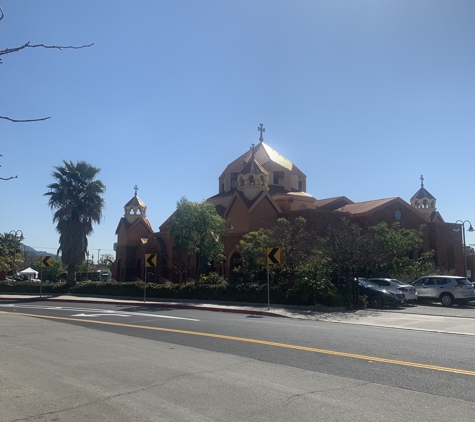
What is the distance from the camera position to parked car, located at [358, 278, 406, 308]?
71.3ft

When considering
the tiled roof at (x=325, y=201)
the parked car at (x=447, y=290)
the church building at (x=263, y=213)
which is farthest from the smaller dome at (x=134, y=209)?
the parked car at (x=447, y=290)

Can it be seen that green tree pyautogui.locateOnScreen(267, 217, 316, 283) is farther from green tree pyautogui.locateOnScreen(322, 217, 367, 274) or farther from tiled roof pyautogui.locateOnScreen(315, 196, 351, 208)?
tiled roof pyautogui.locateOnScreen(315, 196, 351, 208)

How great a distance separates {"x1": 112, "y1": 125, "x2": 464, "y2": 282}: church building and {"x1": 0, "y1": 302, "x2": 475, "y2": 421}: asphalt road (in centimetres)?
1926

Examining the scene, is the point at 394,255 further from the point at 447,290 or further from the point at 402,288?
the point at 402,288

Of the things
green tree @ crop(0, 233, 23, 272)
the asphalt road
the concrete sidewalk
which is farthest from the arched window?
green tree @ crop(0, 233, 23, 272)

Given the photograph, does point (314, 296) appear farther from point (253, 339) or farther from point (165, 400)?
point (165, 400)

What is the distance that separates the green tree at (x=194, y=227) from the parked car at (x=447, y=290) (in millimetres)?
12265

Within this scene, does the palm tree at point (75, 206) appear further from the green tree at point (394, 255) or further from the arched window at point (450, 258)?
the arched window at point (450, 258)

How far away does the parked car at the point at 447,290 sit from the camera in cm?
2295

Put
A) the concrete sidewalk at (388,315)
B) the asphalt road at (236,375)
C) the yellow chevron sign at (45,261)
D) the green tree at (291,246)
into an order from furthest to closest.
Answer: the yellow chevron sign at (45,261), the green tree at (291,246), the concrete sidewalk at (388,315), the asphalt road at (236,375)

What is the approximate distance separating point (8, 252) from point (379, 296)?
54.3 meters

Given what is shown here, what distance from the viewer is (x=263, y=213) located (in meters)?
36.1

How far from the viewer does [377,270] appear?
2952 centimetres

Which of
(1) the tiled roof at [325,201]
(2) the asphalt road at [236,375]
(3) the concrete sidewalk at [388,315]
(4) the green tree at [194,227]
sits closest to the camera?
(2) the asphalt road at [236,375]
